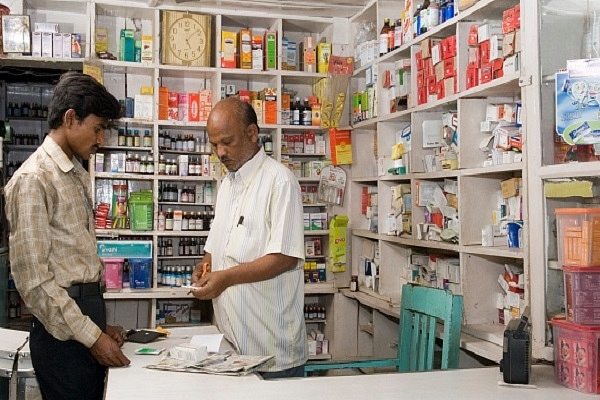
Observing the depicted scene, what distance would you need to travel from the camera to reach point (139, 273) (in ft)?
15.9

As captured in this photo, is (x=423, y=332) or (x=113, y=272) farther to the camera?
(x=113, y=272)

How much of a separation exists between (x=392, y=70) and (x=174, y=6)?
6.13ft

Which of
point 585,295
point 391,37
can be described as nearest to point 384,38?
point 391,37

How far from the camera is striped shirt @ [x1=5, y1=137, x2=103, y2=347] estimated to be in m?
2.03

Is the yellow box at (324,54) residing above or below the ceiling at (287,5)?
below

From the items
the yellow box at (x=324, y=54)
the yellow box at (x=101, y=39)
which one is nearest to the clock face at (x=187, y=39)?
the yellow box at (x=101, y=39)

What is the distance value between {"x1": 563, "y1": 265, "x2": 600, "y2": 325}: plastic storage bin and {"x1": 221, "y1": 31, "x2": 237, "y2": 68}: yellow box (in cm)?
362

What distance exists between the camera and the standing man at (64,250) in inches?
80.4

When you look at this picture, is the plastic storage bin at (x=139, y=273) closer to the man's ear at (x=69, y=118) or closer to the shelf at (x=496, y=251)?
the shelf at (x=496, y=251)

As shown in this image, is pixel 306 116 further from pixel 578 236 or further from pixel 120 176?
pixel 578 236

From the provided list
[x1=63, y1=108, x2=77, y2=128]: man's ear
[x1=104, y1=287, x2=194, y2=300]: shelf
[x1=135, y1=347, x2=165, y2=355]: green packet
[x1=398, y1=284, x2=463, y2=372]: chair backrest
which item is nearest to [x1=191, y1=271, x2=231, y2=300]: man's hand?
[x1=135, y1=347, x2=165, y2=355]: green packet

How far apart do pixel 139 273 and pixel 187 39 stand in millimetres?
1882

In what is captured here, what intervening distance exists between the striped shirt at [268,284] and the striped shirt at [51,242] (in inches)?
23.5

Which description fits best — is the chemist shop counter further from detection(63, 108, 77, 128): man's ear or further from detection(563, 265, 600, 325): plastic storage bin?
detection(63, 108, 77, 128): man's ear
